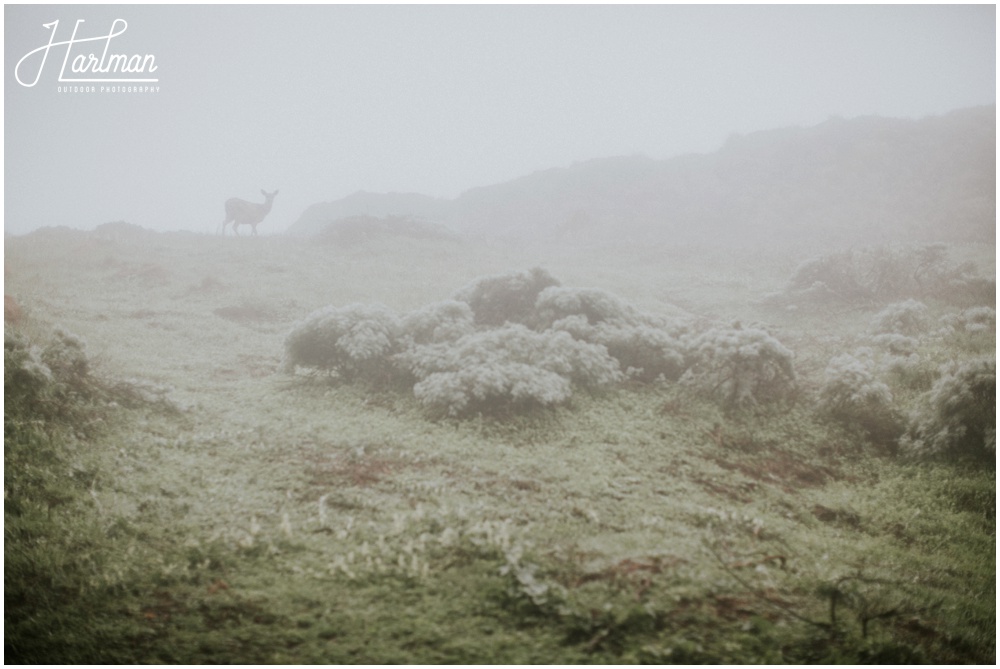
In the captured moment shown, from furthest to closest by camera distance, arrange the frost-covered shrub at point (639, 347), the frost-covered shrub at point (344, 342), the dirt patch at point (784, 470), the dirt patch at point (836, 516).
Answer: the frost-covered shrub at point (639, 347), the frost-covered shrub at point (344, 342), the dirt patch at point (784, 470), the dirt patch at point (836, 516)

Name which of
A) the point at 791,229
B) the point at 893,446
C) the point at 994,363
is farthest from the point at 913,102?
the point at 893,446

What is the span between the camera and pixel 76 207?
14.4 meters

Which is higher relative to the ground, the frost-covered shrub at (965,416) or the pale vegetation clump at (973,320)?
the pale vegetation clump at (973,320)

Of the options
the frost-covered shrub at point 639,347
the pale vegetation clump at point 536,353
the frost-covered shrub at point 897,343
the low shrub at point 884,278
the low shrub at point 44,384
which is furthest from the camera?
the low shrub at point 884,278

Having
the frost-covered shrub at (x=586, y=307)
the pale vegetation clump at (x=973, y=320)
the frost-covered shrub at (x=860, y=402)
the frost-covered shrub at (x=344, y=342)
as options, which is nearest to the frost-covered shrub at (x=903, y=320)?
the pale vegetation clump at (x=973, y=320)

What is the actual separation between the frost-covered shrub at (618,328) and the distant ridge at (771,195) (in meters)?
15.7

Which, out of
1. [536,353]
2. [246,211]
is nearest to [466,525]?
[536,353]

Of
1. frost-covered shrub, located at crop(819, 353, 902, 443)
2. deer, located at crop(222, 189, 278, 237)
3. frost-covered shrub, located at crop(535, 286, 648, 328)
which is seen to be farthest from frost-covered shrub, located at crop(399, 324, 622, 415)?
deer, located at crop(222, 189, 278, 237)

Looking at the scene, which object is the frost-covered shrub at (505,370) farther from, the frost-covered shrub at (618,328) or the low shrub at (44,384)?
the low shrub at (44,384)

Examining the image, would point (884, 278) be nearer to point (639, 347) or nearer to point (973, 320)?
point (973, 320)

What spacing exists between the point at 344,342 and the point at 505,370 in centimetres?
348

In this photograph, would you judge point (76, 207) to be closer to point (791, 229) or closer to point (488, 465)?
point (488, 465)

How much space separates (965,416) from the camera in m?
7.83

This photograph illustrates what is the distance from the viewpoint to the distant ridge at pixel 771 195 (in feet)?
73.3
